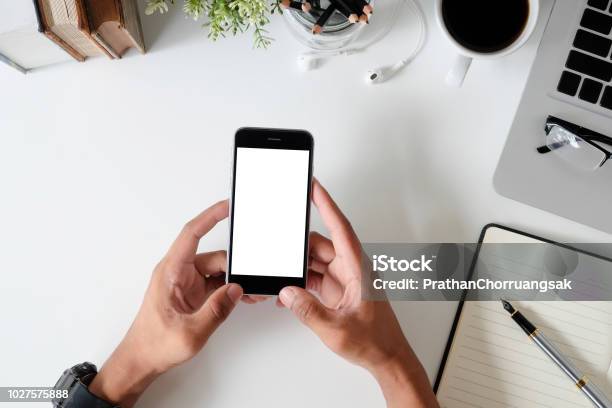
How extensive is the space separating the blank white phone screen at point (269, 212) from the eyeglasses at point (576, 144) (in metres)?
0.35

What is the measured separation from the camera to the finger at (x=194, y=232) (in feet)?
2.14

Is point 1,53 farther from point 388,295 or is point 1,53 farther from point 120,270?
point 388,295

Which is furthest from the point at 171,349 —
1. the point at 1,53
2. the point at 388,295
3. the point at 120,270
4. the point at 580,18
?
the point at 580,18

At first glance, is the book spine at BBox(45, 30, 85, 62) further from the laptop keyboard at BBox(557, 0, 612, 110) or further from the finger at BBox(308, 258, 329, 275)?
the laptop keyboard at BBox(557, 0, 612, 110)

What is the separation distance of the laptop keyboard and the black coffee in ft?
0.38

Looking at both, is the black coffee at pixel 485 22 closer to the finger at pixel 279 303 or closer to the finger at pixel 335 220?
the finger at pixel 335 220

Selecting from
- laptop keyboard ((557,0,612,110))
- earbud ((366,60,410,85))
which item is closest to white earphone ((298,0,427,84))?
earbud ((366,60,410,85))

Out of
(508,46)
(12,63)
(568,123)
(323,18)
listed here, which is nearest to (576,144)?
(568,123)

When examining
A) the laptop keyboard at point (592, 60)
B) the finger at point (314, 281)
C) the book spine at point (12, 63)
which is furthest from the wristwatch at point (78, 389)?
the laptop keyboard at point (592, 60)

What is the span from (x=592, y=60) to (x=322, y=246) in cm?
45

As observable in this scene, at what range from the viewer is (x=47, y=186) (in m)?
0.72

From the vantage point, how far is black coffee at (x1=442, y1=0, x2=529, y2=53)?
0.64 metres

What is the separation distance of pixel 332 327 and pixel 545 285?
321mm

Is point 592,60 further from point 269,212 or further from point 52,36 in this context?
point 52,36
